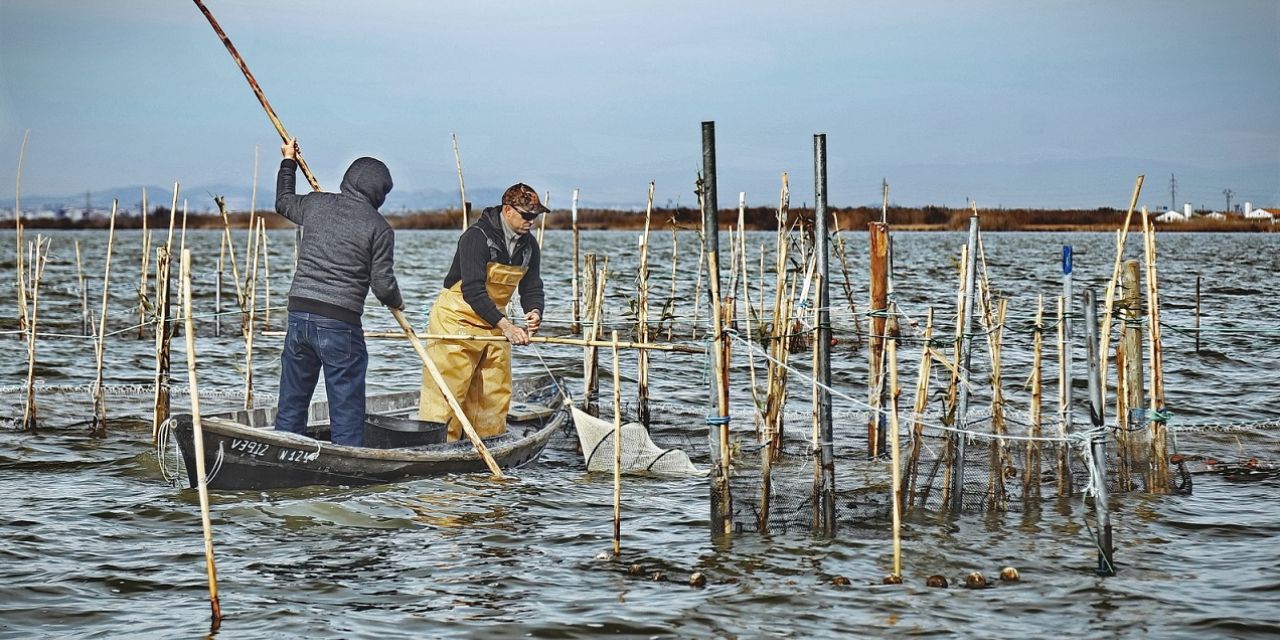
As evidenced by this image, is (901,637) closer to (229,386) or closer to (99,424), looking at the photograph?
(99,424)

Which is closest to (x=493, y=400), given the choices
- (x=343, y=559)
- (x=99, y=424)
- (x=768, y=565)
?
(x=343, y=559)

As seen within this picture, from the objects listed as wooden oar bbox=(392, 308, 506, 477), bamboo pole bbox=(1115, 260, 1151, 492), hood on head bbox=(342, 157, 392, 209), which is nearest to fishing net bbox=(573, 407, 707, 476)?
wooden oar bbox=(392, 308, 506, 477)

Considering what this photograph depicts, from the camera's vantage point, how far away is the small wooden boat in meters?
→ 7.70

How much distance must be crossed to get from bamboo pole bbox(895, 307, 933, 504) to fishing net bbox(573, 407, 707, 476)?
2103 mm

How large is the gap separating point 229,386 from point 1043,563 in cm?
1081

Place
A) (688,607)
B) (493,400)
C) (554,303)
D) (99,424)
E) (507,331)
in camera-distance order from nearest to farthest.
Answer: (688,607)
(507,331)
(493,400)
(99,424)
(554,303)

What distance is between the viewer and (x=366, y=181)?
8.12 meters

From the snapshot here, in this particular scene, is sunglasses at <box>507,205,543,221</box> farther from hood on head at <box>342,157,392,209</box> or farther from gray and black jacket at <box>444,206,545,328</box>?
hood on head at <box>342,157,392,209</box>

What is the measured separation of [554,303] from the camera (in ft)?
94.8

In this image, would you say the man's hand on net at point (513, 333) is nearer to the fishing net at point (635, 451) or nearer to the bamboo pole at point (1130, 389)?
the fishing net at point (635, 451)

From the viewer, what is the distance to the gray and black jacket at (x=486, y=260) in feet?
28.4

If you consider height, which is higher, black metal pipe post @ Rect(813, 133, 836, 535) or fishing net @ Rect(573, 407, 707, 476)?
black metal pipe post @ Rect(813, 133, 836, 535)

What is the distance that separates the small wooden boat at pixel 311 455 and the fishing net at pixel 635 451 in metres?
0.44

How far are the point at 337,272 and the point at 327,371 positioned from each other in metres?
0.68
